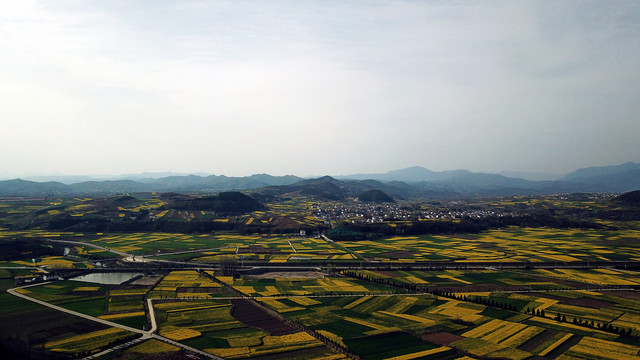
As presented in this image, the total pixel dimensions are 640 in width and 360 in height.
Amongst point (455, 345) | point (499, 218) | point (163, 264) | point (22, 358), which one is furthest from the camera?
point (499, 218)

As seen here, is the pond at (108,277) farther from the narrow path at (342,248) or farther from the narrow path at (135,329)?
the narrow path at (342,248)

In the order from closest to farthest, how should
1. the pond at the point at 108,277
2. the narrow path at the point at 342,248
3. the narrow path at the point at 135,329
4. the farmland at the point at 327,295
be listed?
the narrow path at the point at 135,329 < the farmland at the point at 327,295 < the pond at the point at 108,277 < the narrow path at the point at 342,248

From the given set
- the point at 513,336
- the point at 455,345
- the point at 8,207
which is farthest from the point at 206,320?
the point at 8,207

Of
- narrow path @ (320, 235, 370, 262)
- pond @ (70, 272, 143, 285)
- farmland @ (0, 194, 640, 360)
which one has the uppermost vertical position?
farmland @ (0, 194, 640, 360)

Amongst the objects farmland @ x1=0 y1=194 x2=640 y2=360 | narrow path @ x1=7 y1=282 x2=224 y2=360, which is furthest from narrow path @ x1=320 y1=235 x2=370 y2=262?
narrow path @ x1=7 y1=282 x2=224 y2=360

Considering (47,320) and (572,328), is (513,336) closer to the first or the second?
(572,328)

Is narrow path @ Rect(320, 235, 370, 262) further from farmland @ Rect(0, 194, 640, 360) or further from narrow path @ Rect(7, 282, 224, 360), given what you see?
narrow path @ Rect(7, 282, 224, 360)

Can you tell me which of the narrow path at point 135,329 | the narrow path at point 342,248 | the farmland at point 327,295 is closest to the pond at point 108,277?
the farmland at point 327,295
